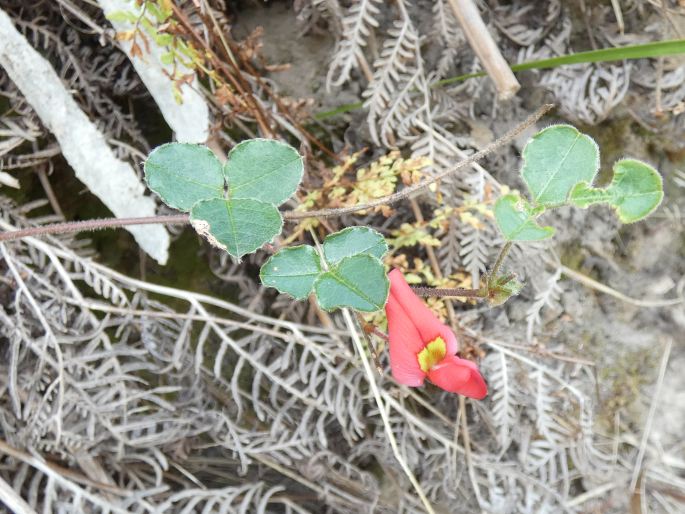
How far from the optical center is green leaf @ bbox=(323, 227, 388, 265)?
896 millimetres

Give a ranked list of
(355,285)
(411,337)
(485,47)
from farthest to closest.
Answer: (485,47) < (411,337) < (355,285)

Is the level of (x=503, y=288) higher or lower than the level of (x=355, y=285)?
lower

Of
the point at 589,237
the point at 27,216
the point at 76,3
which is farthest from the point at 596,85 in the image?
the point at 27,216

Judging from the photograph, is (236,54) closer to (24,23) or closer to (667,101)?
Answer: (24,23)

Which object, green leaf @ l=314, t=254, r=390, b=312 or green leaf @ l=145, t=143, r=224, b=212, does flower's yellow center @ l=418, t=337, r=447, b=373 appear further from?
green leaf @ l=145, t=143, r=224, b=212

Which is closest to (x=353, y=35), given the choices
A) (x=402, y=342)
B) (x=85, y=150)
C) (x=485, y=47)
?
(x=485, y=47)

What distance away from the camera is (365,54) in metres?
1.39

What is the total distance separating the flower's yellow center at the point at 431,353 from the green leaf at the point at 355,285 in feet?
0.53

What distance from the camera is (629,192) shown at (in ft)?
2.84

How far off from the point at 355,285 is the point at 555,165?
283 mm

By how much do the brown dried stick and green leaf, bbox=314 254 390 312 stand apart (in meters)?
0.57

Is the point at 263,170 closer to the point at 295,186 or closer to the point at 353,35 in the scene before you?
the point at 295,186

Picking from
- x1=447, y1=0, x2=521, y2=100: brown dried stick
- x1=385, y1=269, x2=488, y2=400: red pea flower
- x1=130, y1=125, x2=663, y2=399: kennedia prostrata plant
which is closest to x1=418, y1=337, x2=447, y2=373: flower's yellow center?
x1=385, y1=269, x2=488, y2=400: red pea flower

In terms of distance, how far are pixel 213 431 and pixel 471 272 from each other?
0.56 metres
